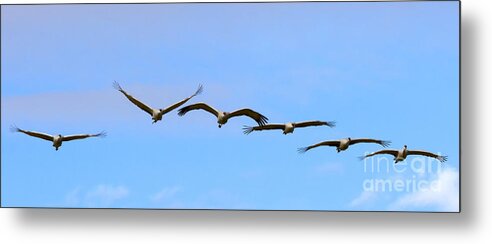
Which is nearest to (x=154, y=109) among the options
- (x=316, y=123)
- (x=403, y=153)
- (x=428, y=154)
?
(x=316, y=123)

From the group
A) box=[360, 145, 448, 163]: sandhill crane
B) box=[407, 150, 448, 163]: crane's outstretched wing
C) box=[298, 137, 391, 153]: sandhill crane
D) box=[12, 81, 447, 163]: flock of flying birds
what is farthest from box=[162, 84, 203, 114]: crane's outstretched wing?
box=[407, 150, 448, 163]: crane's outstretched wing

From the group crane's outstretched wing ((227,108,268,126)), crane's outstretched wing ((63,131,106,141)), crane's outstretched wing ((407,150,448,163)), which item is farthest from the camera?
crane's outstretched wing ((63,131,106,141))

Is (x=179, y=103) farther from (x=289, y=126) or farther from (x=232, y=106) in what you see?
(x=289, y=126)

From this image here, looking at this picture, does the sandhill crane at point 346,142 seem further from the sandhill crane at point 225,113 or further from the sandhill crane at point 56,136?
the sandhill crane at point 56,136

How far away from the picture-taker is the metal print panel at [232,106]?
5754mm

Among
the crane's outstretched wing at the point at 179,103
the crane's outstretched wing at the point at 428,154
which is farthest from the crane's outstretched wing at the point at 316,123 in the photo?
the crane's outstretched wing at the point at 179,103

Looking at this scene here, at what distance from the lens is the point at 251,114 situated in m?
5.85

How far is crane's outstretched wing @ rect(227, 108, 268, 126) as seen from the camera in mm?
5840

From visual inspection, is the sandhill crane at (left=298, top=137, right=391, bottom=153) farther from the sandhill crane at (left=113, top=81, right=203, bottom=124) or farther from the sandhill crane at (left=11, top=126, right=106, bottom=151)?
the sandhill crane at (left=11, top=126, right=106, bottom=151)

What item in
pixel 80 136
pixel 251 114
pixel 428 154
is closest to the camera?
pixel 428 154

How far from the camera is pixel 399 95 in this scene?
18.9ft

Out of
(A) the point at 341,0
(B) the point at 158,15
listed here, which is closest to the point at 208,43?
(B) the point at 158,15

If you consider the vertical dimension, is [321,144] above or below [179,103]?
below

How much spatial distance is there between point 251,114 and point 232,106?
100 millimetres
